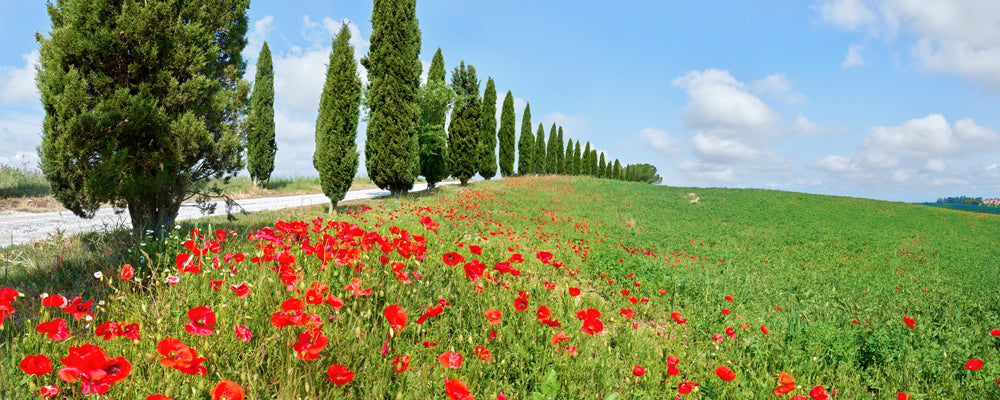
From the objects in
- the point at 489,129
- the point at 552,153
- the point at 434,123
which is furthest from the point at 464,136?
the point at 552,153

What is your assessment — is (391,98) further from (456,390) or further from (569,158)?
(569,158)

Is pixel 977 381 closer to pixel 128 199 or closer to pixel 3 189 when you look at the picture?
pixel 128 199

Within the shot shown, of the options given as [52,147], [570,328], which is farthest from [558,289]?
[52,147]

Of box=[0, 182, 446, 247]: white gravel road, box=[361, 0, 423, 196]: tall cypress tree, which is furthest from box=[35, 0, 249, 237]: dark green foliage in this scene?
box=[361, 0, 423, 196]: tall cypress tree

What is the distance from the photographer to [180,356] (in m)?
1.64

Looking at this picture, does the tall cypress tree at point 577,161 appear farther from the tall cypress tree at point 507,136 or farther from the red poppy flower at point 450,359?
the red poppy flower at point 450,359

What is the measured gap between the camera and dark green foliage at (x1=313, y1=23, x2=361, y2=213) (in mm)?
13664

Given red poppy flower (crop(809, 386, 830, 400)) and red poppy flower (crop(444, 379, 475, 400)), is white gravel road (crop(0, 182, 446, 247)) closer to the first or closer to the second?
red poppy flower (crop(444, 379, 475, 400))

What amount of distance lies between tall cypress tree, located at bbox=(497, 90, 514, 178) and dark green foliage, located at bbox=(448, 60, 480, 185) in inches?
357

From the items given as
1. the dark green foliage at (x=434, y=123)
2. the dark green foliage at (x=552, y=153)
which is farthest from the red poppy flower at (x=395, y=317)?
the dark green foliage at (x=552, y=153)

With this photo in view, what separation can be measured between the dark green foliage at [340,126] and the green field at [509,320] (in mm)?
6206

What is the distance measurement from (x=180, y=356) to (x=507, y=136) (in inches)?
1346

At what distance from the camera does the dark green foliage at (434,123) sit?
21672 millimetres

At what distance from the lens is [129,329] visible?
2350mm
